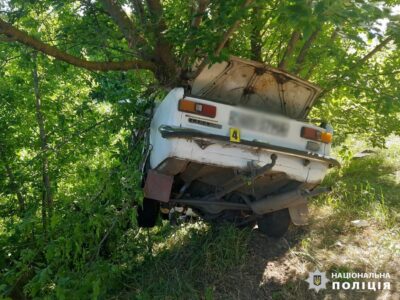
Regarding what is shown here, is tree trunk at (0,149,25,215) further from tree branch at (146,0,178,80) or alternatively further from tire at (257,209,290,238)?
tire at (257,209,290,238)

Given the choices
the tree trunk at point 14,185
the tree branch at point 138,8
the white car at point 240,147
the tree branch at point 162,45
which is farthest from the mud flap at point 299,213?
the tree trunk at point 14,185

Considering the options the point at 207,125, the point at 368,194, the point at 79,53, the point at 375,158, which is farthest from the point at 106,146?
the point at 375,158

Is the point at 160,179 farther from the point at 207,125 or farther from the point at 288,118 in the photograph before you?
the point at 288,118

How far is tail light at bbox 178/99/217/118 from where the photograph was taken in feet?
14.5

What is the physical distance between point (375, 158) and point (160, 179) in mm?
5033

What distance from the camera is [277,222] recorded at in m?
5.56

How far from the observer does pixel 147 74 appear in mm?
6746

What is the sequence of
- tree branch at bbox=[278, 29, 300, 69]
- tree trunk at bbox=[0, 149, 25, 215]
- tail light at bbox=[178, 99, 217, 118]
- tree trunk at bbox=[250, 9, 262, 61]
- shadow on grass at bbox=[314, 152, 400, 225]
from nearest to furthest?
tail light at bbox=[178, 99, 217, 118] → tree trunk at bbox=[250, 9, 262, 61] → shadow on grass at bbox=[314, 152, 400, 225] → tree branch at bbox=[278, 29, 300, 69] → tree trunk at bbox=[0, 149, 25, 215]

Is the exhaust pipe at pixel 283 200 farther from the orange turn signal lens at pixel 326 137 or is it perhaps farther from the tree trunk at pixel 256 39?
the tree trunk at pixel 256 39

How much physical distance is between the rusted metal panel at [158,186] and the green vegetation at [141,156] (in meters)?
0.14

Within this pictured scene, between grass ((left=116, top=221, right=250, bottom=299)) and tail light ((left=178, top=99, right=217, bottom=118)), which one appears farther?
grass ((left=116, top=221, right=250, bottom=299))

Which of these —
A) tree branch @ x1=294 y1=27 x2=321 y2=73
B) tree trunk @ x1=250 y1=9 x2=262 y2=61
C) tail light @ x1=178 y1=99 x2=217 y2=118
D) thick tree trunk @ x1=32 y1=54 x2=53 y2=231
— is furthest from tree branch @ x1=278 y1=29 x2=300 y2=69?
thick tree trunk @ x1=32 y1=54 x2=53 y2=231

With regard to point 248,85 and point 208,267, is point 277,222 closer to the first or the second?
point 208,267

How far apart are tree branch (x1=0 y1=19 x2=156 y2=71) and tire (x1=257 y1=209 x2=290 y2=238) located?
2.33 metres
